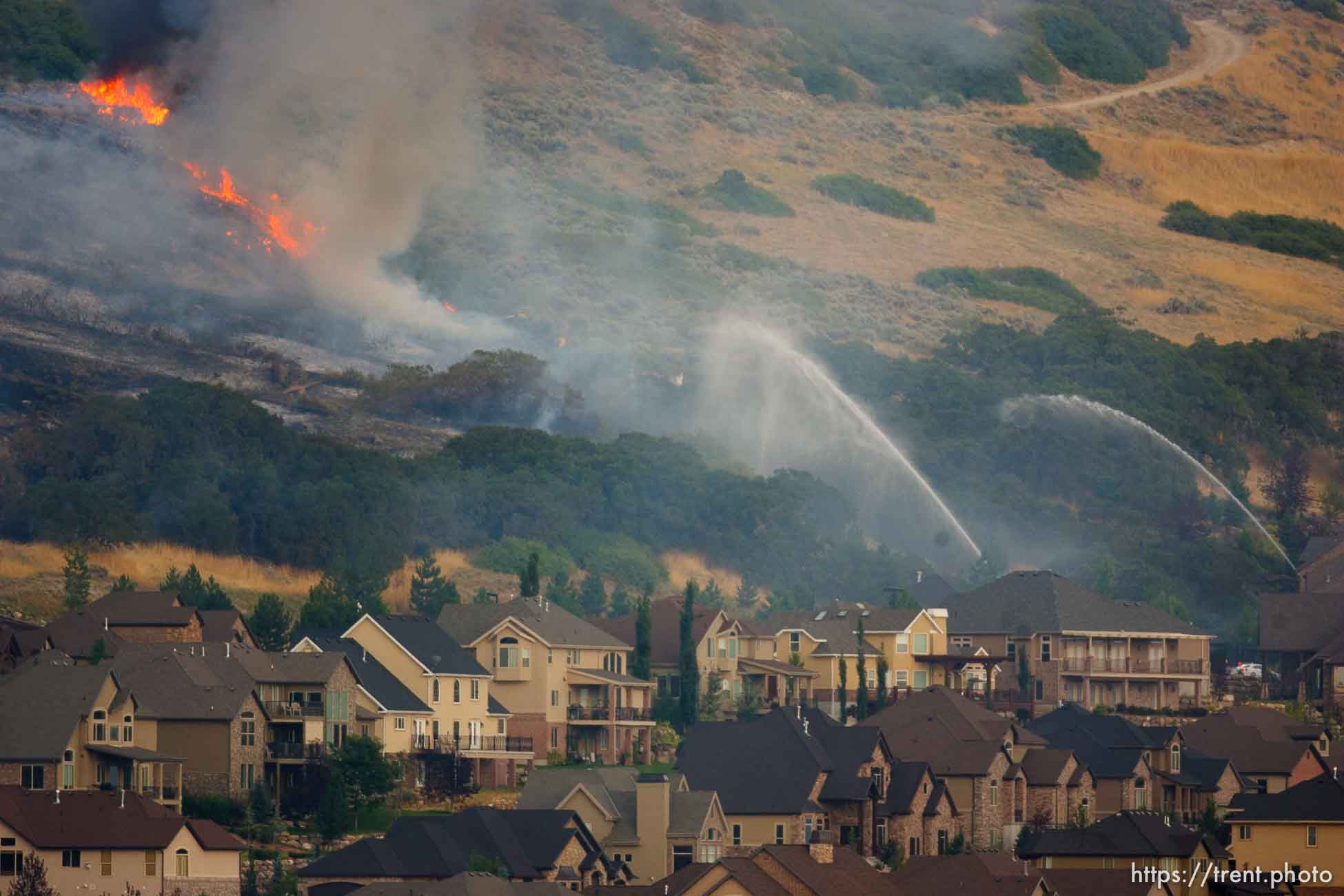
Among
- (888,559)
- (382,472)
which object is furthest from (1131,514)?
(382,472)

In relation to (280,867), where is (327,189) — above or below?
above

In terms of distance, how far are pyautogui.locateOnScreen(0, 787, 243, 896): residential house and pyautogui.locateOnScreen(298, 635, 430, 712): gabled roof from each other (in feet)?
50.9

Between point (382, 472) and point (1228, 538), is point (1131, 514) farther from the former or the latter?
point (382, 472)

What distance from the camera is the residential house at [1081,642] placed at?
121500 millimetres

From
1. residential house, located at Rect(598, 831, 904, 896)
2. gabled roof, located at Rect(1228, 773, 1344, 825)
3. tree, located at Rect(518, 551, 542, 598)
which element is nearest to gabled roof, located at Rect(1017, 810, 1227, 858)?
gabled roof, located at Rect(1228, 773, 1344, 825)

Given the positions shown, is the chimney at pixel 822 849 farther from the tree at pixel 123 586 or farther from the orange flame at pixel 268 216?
the orange flame at pixel 268 216

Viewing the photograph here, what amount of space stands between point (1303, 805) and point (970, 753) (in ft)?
37.7

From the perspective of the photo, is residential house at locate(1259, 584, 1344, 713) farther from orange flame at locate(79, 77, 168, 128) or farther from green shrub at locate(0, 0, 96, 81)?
green shrub at locate(0, 0, 96, 81)

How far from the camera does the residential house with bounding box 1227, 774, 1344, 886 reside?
95750 mm

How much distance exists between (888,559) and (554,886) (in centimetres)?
6930

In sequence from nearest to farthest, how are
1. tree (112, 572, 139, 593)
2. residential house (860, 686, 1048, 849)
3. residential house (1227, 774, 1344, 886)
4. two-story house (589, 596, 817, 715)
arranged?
residential house (1227, 774, 1344, 886), residential house (860, 686, 1048, 849), tree (112, 572, 139, 593), two-story house (589, 596, 817, 715)

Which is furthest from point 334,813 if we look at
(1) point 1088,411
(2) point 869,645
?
(1) point 1088,411

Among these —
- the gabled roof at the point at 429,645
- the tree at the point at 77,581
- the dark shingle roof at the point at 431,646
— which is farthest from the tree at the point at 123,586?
the dark shingle roof at the point at 431,646

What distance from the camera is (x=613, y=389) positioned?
550 feet
